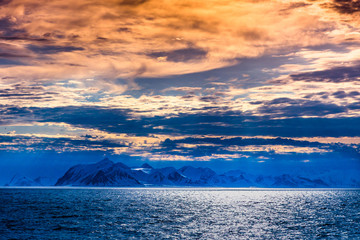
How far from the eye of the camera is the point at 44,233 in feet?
248

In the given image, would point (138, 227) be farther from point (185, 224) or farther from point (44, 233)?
point (44, 233)

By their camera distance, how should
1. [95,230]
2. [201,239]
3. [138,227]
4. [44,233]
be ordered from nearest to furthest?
[201,239] → [44,233] → [95,230] → [138,227]

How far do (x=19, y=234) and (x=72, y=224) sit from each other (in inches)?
757

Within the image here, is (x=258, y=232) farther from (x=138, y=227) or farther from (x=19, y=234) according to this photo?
(x=19, y=234)

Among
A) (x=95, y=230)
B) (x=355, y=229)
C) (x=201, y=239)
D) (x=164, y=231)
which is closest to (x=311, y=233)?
(x=355, y=229)

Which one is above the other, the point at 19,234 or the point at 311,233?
the point at 19,234

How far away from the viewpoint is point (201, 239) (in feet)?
228

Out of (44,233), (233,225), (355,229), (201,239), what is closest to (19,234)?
(44,233)

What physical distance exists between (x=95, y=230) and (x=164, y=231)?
47.9ft

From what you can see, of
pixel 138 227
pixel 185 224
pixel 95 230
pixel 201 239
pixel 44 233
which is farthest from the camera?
pixel 185 224

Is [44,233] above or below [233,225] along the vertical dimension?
above

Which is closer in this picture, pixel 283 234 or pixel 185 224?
pixel 283 234

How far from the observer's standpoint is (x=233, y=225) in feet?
300

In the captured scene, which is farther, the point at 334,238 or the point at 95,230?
the point at 95,230
